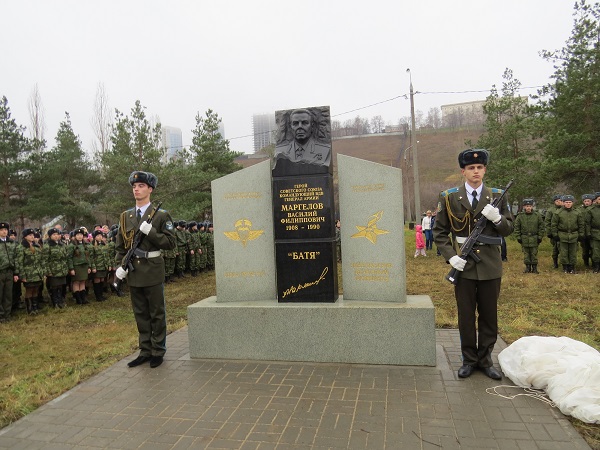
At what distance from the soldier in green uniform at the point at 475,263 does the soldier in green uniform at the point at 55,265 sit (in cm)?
798

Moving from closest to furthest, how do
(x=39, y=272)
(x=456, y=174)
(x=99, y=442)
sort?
(x=99, y=442)
(x=39, y=272)
(x=456, y=174)

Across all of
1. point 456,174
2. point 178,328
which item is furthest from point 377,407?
point 456,174

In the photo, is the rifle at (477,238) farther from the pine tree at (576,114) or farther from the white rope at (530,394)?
the pine tree at (576,114)

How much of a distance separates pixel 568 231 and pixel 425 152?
56.1 metres

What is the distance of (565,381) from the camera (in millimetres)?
3551

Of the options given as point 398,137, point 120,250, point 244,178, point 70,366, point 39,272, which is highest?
point 398,137

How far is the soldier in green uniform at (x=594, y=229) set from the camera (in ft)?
34.3

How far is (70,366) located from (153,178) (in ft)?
7.98

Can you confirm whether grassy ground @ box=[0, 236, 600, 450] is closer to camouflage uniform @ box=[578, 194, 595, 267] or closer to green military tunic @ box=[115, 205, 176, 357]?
green military tunic @ box=[115, 205, 176, 357]

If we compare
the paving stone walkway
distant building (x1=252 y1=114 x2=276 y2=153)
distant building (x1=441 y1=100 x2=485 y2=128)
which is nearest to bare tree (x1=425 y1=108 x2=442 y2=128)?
distant building (x1=441 y1=100 x2=485 y2=128)

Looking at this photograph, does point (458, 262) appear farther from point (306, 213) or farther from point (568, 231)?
point (568, 231)

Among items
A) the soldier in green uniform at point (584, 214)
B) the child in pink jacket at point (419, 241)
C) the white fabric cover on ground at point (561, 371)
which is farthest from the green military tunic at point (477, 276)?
the child in pink jacket at point (419, 241)

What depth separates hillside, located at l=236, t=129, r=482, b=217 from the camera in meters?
52.8

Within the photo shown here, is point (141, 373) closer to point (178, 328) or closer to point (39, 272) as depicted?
point (178, 328)
